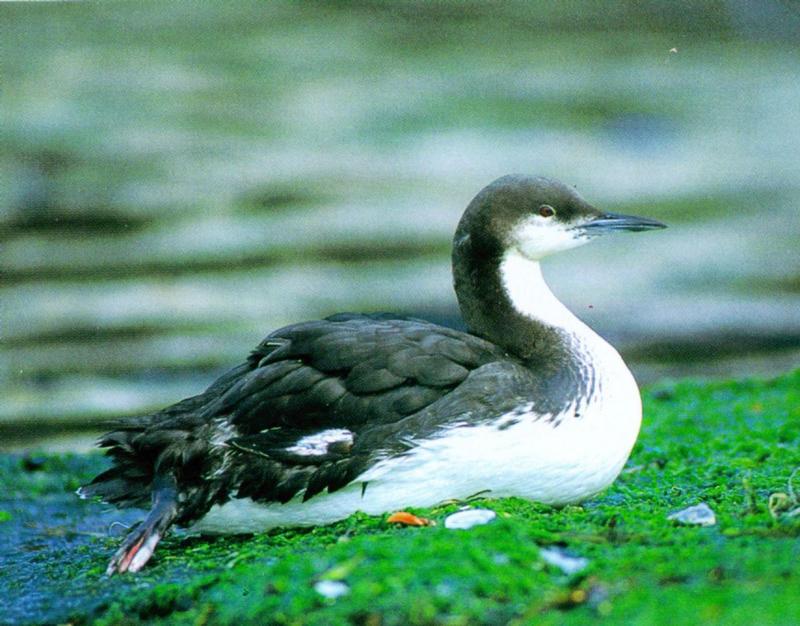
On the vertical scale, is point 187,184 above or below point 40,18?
below

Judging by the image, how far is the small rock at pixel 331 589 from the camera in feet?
15.1

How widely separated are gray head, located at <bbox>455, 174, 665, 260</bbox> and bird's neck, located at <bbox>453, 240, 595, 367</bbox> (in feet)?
0.22

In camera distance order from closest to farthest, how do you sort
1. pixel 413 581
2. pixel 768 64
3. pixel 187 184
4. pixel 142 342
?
pixel 413 581 → pixel 142 342 → pixel 187 184 → pixel 768 64

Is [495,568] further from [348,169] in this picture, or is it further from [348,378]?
[348,169]

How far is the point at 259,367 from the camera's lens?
6.17 metres


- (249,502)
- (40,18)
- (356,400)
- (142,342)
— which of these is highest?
(40,18)

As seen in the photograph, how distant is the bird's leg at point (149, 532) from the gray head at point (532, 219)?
1.96m

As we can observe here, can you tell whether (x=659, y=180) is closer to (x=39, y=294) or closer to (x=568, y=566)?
(x=39, y=294)

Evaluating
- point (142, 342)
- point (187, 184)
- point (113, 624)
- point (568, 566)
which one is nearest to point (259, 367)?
point (113, 624)

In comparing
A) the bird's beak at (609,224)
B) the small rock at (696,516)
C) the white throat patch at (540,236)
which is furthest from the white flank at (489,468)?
the bird's beak at (609,224)

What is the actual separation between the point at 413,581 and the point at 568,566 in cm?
59

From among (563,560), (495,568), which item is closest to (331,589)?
(495,568)

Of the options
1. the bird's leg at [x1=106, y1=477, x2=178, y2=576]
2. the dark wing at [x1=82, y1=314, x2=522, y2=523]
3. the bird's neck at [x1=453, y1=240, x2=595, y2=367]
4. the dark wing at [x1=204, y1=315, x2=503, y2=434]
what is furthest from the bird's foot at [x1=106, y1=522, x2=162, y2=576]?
the bird's neck at [x1=453, y1=240, x2=595, y2=367]

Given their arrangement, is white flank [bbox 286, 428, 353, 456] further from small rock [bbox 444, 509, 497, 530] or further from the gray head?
the gray head
